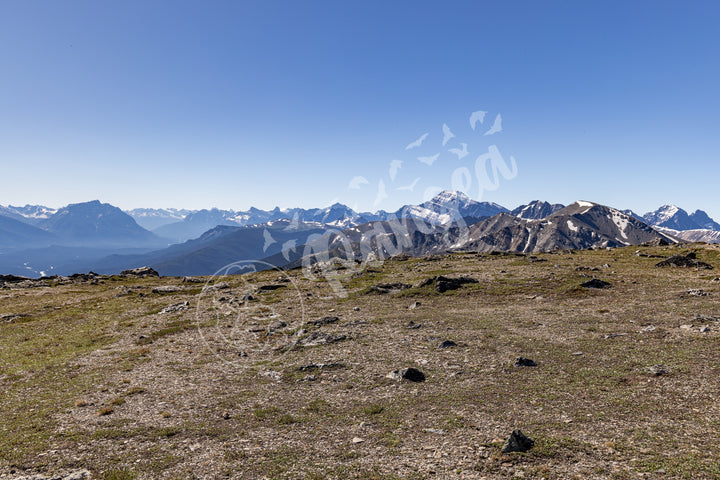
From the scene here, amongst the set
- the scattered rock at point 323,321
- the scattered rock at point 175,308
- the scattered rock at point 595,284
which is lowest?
the scattered rock at point 175,308

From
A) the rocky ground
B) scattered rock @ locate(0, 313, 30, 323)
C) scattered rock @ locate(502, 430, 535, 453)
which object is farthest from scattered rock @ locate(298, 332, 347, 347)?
scattered rock @ locate(0, 313, 30, 323)

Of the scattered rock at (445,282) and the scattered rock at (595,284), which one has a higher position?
the scattered rock at (595,284)

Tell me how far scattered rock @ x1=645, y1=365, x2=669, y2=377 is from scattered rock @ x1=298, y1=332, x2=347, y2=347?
83.4ft

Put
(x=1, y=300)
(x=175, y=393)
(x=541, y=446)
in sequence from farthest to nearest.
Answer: (x=1, y=300) < (x=175, y=393) < (x=541, y=446)

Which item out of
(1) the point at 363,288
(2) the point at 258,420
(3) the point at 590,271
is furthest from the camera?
(1) the point at 363,288

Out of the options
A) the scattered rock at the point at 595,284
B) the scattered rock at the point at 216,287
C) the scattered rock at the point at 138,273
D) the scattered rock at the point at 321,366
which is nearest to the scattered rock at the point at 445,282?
the scattered rock at the point at 595,284

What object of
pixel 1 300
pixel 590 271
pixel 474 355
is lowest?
pixel 1 300

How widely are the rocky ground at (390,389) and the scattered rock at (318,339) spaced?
27 cm

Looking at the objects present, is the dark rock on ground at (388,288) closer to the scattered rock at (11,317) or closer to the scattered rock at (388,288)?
the scattered rock at (388,288)

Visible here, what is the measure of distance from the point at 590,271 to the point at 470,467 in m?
56.8

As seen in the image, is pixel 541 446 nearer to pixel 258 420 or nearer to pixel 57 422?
pixel 258 420

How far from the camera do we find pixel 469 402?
818 inches

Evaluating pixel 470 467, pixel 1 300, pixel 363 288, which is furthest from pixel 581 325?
pixel 1 300

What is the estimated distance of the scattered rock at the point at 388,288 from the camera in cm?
5928
